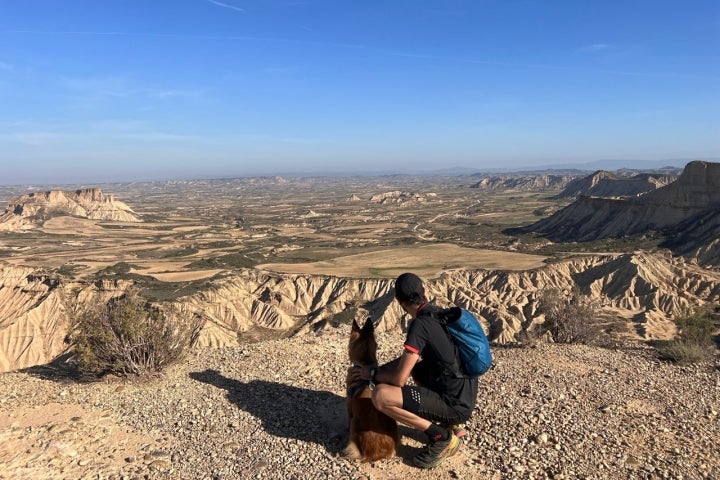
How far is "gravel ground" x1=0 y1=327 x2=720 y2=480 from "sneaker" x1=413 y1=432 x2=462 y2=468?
11 centimetres

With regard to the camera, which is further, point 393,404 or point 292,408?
point 292,408

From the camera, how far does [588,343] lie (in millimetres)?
14922

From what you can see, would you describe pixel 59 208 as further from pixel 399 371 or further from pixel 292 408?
pixel 399 371

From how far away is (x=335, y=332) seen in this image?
1633 centimetres

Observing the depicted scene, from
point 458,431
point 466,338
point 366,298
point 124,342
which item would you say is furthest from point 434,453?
point 366,298

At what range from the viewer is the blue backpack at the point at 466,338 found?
238 inches

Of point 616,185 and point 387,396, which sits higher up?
point 387,396

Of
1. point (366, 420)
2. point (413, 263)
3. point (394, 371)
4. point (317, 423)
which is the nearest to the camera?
point (394, 371)

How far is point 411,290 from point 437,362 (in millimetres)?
995

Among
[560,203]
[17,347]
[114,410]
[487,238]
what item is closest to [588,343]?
[114,410]

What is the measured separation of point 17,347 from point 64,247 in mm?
60239

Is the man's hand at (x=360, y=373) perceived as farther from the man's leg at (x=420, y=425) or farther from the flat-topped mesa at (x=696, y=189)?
the flat-topped mesa at (x=696, y=189)

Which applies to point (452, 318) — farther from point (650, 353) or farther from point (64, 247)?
point (64, 247)

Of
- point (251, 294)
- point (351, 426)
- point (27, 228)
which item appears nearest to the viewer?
point (351, 426)
